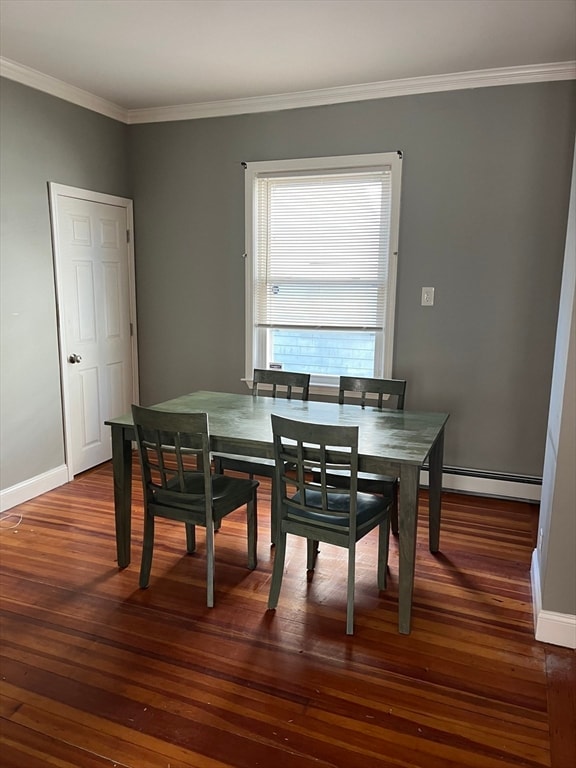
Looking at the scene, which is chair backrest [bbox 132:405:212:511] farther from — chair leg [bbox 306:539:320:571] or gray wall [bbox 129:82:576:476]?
gray wall [bbox 129:82:576:476]

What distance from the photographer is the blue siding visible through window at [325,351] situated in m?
4.13

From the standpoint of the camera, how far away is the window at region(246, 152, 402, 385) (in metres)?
3.95

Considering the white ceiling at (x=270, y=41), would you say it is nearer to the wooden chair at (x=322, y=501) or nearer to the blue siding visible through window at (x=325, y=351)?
the blue siding visible through window at (x=325, y=351)

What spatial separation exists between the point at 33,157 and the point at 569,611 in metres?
3.99

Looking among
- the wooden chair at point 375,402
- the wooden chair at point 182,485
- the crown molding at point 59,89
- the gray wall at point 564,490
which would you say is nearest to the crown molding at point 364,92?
the crown molding at point 59,89

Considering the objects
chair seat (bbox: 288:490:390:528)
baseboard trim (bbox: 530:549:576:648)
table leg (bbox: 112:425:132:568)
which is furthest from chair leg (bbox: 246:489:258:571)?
baseboard trim (bbox: 530:549:576:648)

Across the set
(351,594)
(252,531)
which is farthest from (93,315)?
(351,594)

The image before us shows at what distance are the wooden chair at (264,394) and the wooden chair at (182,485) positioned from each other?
0.30 meters

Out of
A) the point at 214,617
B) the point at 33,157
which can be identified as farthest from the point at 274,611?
the point at 33,157

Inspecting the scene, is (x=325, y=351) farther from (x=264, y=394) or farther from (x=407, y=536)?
(x=407, y=536)

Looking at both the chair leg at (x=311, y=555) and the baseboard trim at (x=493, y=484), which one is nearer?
the chair leg at (x=311, y=555)

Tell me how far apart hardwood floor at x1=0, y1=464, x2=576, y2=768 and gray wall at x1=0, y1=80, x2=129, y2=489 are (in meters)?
0.82

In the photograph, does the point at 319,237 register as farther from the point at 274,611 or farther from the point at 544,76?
the point at 274,611

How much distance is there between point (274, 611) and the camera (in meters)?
2.53
